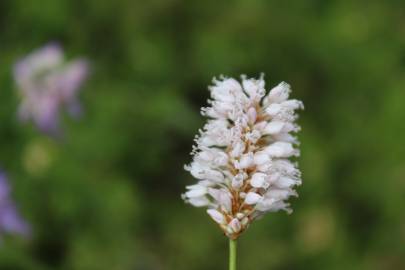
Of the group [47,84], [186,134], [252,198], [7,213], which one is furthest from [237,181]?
[186,134]

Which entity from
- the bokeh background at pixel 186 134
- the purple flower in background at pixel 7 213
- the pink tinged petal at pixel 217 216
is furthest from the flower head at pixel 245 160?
the bokeh background at pixel 186 134

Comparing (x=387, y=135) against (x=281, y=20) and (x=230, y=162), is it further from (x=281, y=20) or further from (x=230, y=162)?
(x=230, y=162)

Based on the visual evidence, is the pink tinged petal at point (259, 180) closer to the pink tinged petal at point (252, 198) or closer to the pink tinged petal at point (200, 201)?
the pink tinged petal at point (252, 198)

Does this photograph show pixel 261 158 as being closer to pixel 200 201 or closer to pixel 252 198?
pixel 252 198

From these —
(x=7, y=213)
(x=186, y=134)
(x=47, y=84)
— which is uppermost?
(x=186, y=134)

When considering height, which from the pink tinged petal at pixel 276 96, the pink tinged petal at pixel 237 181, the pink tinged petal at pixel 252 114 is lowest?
the pink tinged petal at pixel 237 181
